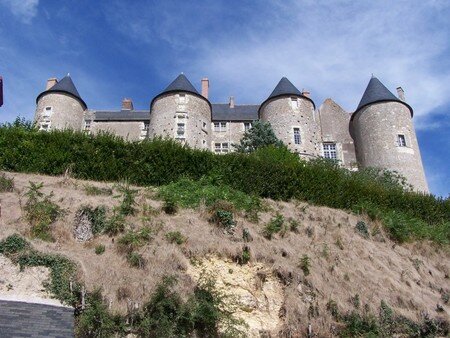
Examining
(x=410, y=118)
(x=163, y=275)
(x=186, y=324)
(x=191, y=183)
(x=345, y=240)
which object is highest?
(x=410, y=118)

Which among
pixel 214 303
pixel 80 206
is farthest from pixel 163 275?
pixel 80 206

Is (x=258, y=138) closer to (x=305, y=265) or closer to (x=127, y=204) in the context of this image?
(x=127, y=204)

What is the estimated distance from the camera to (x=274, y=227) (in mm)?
13555

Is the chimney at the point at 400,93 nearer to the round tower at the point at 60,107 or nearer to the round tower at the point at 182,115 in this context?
the round tower at the point at 182,115

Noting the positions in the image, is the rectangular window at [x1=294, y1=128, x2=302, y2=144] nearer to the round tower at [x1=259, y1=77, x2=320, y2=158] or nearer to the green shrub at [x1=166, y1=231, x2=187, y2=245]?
the round tower at [x1=259, y1=77, x2=320, y2=158]

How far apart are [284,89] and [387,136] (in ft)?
21.5

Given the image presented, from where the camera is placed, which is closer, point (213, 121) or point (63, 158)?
point (63, 158)

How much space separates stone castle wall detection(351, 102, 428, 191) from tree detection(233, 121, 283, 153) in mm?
5888

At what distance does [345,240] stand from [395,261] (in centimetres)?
149

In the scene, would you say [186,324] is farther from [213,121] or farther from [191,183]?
[213,121]

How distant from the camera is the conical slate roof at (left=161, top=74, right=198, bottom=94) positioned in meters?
29.1

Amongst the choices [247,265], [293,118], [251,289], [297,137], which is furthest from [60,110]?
[251,289]

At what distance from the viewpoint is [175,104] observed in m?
28.5

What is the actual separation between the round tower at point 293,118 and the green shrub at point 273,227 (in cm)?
1366
